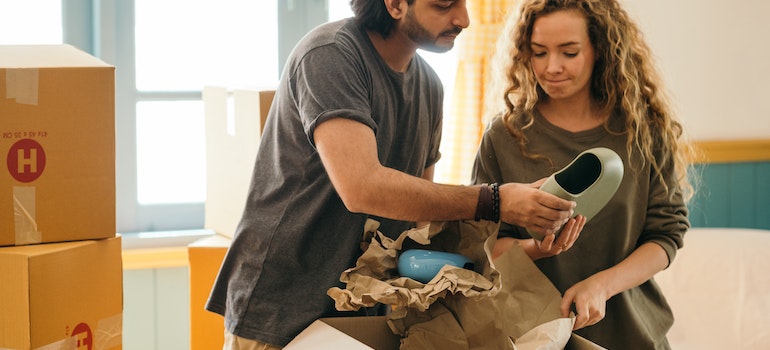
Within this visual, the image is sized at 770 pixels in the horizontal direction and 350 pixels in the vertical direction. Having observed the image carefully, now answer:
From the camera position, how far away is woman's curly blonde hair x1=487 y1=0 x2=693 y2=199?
169cm

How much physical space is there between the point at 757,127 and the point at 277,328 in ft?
7.28

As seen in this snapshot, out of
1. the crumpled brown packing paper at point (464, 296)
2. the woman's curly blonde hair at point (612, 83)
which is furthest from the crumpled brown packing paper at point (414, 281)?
the woman's curly blonde hair at point (612, 83)

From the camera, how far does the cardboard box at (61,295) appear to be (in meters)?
1.66

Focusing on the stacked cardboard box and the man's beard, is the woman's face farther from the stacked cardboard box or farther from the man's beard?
the stacked cardboard box

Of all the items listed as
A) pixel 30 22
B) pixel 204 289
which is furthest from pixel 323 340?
pixel 30 22

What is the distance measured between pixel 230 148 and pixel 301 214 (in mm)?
782

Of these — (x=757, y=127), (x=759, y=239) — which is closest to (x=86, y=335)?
(x=759, y=239)

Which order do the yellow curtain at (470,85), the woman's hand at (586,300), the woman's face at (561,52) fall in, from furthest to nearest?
the yellow curtain at (470,85) < the woman's face at (561,52) < the woman's hand at (586,300)

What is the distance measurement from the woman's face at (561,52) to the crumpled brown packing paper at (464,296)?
0.40 metres

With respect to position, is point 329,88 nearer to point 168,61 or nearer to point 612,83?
point 612,83

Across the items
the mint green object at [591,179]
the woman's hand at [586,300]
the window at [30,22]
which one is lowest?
the woman's hand at [586,300]

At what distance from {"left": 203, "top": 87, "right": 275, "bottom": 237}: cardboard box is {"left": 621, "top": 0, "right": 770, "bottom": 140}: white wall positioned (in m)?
1.51

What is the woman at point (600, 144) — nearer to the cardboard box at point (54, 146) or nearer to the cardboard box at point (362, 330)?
the cardboard box at point (362, 330)

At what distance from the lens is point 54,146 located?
171 cm
